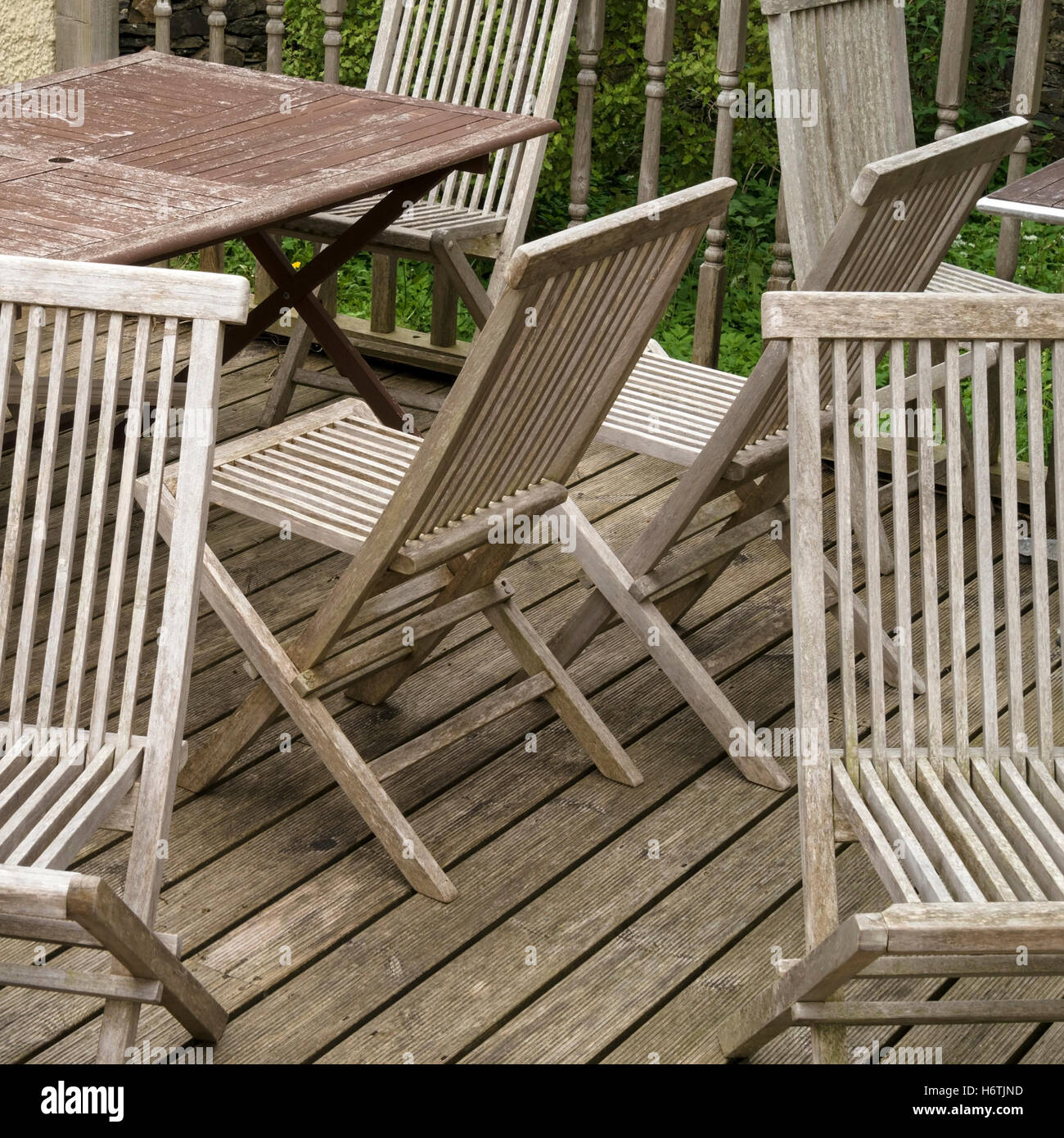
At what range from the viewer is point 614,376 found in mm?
2666

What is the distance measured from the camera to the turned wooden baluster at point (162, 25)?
4.64m

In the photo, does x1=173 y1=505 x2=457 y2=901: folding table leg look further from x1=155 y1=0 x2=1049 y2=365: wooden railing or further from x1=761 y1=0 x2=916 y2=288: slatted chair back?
x1=155 y1=0 x2=1049 y2=365: wooden railing

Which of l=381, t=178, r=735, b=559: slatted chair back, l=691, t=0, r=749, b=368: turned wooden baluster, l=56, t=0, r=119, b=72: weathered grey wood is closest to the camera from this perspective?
l=381, t=178, r=735, b=559: slatted chair back

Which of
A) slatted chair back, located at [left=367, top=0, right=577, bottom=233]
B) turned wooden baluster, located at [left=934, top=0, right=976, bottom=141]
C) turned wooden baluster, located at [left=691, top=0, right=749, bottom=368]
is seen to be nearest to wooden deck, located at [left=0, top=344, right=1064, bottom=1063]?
turned wooden baluster, located at [left=691, top=0, right=749, bottom=368]

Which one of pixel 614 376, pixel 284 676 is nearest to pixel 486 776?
pixel 284 676

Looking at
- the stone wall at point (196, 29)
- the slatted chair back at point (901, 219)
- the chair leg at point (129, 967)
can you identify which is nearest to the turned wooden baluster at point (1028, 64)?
the slatted chair back at point (901, 219)

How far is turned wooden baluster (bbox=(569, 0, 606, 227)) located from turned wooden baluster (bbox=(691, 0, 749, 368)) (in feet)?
1.16

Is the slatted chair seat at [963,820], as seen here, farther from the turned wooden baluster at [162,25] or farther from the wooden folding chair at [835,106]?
the turned wooden baluster at [162,25]

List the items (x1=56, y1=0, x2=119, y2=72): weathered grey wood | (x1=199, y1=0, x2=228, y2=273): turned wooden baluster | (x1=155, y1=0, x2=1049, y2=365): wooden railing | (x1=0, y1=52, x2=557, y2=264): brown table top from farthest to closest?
(x1=56, y1=0, x2=119, y2=72): weathered grey wood < (x1=199, y1=0, x2=228, y2=273): turned wooden baluster < (x1=155, y1=0, x2=1049, y2=365): wooden railing < (x1=0, y1=52, x2=557, y2=264): brown table top

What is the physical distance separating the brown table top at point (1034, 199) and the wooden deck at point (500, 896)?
3.58 feet

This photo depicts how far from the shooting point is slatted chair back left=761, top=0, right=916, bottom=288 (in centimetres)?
338

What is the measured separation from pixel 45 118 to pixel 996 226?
507 centimetres

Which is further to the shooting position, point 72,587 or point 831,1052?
point 72,587
